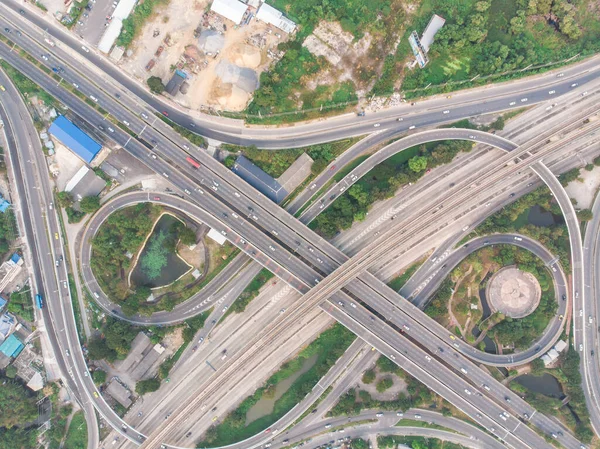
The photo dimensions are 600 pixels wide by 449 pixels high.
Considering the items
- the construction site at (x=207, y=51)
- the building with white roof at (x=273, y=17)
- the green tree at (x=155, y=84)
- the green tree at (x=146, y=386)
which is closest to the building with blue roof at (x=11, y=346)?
the green tree at (x=146, y=386)

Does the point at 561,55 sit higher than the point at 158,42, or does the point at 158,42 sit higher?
the point at 561,55

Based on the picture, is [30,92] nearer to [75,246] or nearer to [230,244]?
[75,246]

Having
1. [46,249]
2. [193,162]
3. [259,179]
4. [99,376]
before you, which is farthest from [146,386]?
[259,179]

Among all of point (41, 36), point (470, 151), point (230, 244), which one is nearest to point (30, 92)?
point (41, 36)

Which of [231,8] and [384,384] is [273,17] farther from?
[384,384]

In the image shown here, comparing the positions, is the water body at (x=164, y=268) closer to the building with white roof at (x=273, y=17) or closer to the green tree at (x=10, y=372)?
the green tree at (x=10, y=372)

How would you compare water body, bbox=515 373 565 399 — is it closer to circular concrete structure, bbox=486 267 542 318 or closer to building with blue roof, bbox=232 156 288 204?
circular concrete structure, bbox=486 267 542 318

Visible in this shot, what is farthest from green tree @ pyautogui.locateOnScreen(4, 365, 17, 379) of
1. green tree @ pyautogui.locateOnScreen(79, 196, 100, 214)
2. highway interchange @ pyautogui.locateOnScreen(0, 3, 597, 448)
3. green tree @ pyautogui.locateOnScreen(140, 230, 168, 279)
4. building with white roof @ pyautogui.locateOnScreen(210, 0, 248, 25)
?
building with white roof @ pyautogui.locateOnScreen(210, 0, 248, 25)
